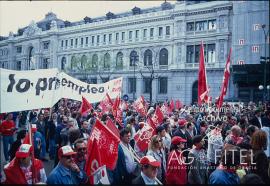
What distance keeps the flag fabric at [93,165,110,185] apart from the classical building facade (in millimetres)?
29374

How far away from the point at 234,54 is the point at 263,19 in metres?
4.62

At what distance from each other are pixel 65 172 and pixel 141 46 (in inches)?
1713

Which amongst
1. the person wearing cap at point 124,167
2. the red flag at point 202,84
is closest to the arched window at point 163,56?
the red flag at point 202,84

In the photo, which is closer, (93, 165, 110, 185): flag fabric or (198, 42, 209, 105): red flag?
(93, 165, 110, 185): flag fabric

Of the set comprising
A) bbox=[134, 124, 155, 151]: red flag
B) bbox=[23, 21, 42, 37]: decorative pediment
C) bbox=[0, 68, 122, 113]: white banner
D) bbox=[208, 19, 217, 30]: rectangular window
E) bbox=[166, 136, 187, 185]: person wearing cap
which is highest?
bbox=[23, 21, 42, 37]: decorative pediment

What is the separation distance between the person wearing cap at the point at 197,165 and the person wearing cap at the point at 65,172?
186 cm

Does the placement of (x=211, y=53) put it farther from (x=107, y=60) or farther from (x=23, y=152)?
(x=23, y=152)

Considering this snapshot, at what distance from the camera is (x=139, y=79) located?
155 feet

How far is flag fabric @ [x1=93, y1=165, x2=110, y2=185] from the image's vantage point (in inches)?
177

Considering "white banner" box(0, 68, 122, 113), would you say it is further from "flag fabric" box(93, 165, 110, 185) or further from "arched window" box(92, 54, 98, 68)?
"arched window" box(92, 54, 98, 68)

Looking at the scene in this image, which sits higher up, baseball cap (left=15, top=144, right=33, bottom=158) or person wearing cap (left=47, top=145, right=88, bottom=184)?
baseball cap (left=15, top=144, right=33, bottom=158)

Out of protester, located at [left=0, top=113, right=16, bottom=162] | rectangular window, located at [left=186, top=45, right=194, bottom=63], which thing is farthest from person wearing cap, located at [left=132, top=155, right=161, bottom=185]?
rectangular window, located at [left=186, top=45, right=194, bottom=63]

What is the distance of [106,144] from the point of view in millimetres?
5164

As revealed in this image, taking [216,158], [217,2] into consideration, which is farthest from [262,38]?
[216,158]
